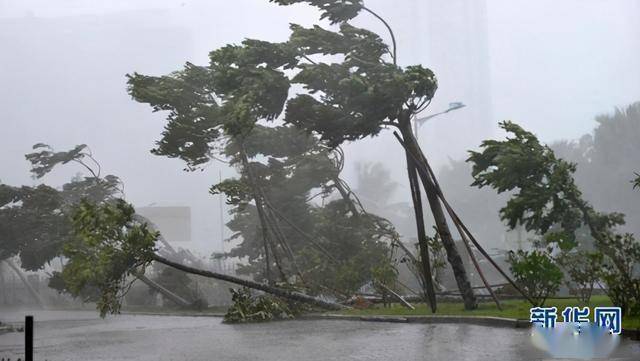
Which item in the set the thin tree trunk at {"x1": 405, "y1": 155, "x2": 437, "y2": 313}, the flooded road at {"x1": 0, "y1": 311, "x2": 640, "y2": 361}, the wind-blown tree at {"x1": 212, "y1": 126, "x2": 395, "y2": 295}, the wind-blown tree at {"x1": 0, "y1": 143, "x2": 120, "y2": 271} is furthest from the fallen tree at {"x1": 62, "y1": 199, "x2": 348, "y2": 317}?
the wind-blown tree at {"x1": 0, "y1": 143, "x2": 120, "y2": 271}

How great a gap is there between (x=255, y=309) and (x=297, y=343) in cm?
659

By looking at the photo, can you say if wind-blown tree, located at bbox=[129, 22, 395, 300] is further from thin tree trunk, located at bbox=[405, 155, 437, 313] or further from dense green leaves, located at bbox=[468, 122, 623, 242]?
dense green leaves, located at bbox=[468, 122, 623, 242]

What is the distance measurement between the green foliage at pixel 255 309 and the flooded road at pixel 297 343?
3.50 ft

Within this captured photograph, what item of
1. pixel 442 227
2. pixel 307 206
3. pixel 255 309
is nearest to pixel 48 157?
pixel 307 206

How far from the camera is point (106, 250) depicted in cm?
1565

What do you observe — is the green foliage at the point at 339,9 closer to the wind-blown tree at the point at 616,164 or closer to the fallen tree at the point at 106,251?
the fallen tree at the point at 106,251

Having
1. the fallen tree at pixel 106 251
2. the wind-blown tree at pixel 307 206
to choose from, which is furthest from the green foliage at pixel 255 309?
the wind-blown tree at pixel 307 206

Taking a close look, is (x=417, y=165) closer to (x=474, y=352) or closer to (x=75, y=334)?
(x=474, y=352)

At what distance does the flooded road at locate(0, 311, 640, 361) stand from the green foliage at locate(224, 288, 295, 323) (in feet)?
3.50

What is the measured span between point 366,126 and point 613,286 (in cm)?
756

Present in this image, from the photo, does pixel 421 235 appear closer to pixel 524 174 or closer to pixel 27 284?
pixel 524 174

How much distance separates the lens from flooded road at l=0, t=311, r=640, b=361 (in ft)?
31.9

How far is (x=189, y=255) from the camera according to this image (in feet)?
119

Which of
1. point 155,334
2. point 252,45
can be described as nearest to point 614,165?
point 252,45
